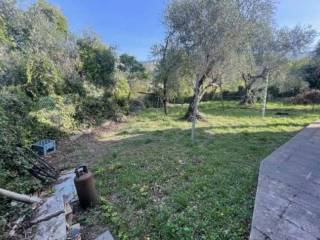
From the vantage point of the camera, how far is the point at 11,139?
17.6 feet

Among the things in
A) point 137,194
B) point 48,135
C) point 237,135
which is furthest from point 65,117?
point 237,135

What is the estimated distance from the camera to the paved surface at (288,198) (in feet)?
8.37

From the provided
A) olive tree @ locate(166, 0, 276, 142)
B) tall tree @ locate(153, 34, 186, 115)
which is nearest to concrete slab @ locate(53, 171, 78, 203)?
olive tree @ locate(166, 0, 276, 142)

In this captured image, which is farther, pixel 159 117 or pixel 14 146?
pixel 159 117

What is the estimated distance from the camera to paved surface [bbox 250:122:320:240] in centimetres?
255

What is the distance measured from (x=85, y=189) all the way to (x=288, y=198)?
315cm

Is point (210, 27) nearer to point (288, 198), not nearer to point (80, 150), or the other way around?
point (288, 198)

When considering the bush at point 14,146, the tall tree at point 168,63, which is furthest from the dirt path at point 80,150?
the tall tree at point 168,63

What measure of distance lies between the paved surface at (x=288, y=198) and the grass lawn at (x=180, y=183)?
0.67 ft

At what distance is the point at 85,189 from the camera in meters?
3.57

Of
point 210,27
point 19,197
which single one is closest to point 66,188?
point 19,197

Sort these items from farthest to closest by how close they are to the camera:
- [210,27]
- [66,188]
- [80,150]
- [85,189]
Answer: [80,150], [210,27], [66,188], [85,189]

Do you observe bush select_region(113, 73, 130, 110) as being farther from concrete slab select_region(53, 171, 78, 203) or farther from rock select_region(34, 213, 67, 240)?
rock select_region(34, 213, 67, 240)

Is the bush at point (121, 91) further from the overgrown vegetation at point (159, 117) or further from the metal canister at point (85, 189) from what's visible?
the metal canister at point (85, 189)
